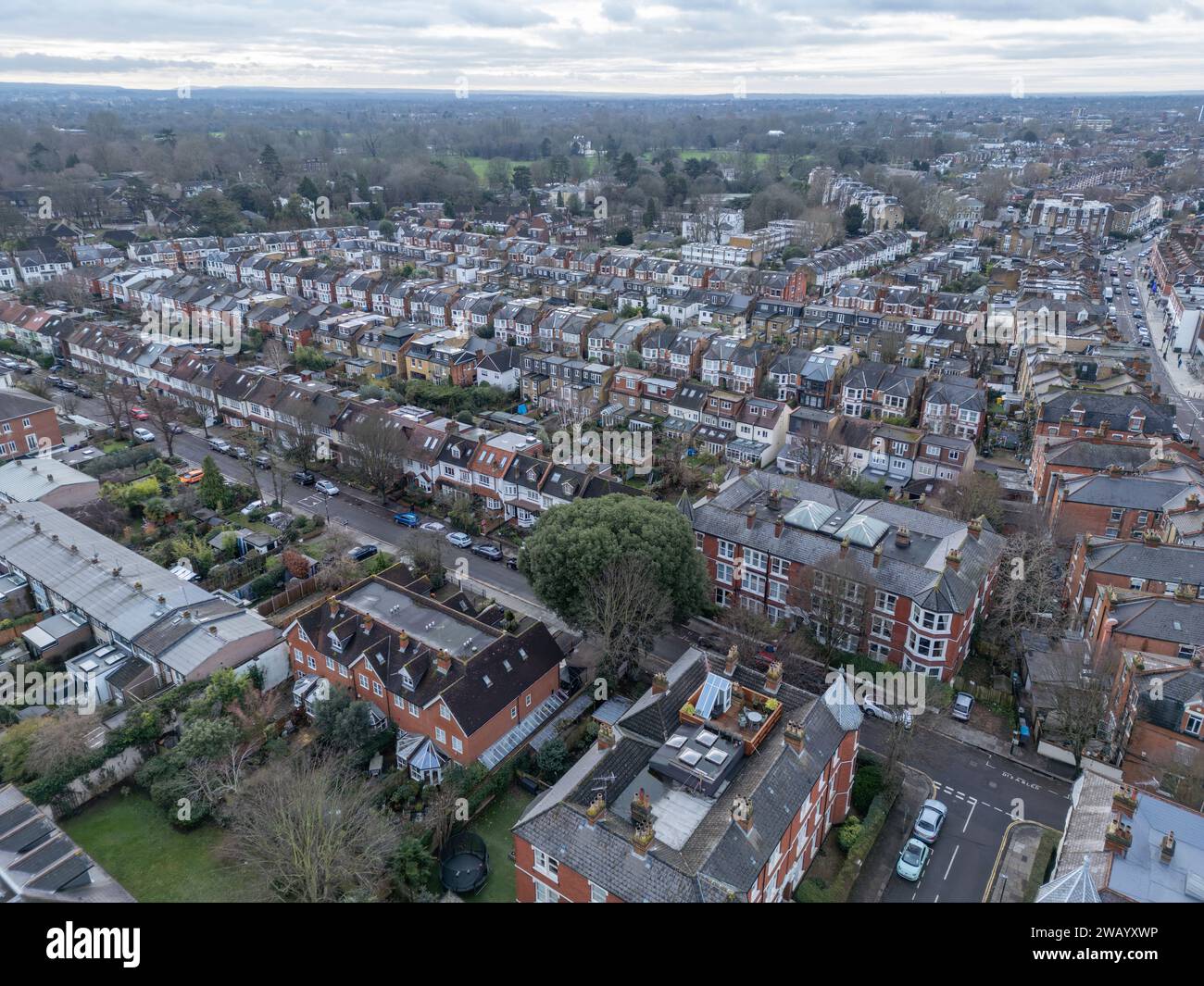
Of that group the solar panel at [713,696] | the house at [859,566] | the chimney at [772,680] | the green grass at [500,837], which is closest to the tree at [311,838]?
the green grass at [500,837]

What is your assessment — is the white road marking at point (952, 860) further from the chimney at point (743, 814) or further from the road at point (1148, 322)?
the road at point (1148, 322)

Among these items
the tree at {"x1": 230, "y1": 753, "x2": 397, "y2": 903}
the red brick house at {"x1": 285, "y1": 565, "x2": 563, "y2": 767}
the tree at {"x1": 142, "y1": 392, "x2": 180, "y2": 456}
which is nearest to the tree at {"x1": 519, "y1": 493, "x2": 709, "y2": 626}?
the red brick house at {"x1": 285, "y1": 565, "x2": 563, "y2": 767}

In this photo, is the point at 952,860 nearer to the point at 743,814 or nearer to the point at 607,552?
the point at 743,814

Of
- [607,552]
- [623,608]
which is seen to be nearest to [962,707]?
[623,608]

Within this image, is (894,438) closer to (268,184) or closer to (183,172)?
(268,184)

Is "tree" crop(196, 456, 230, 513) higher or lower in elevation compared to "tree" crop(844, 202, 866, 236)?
lower

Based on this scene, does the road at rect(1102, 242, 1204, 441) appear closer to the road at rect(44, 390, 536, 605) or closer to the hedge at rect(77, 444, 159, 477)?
the road at rect(44, 390, 536, 605)
